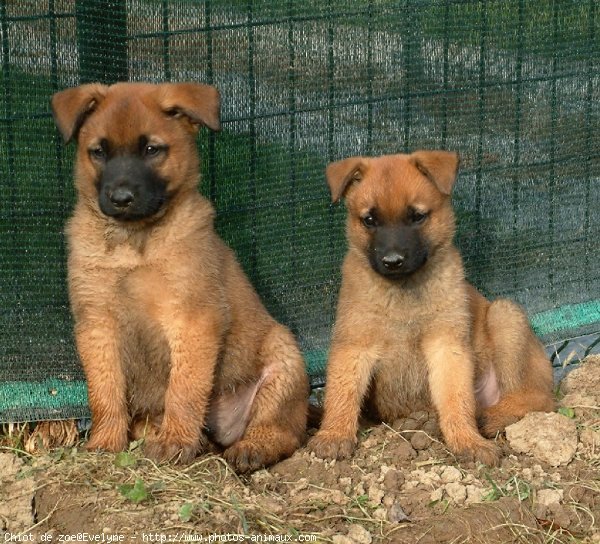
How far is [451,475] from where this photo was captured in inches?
261

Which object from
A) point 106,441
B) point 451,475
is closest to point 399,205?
point 451,475

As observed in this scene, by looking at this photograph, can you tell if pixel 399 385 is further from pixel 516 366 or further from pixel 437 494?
pixel 437 494

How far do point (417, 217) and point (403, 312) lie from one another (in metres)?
0.55

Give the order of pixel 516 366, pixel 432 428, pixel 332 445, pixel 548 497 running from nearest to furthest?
1. pixel 548 497
2. pixel 332 445
3. pixel 432 428
4. pixel 516 366

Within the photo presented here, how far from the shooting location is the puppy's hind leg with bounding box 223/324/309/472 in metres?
6.90

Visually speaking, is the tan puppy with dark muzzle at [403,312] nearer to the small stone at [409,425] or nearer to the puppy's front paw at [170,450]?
the small stone at [409,425]

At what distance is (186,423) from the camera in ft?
21.9

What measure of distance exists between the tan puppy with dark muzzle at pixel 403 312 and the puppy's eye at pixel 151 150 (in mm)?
1069

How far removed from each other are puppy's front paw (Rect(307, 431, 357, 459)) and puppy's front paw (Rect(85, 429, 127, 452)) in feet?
3.49

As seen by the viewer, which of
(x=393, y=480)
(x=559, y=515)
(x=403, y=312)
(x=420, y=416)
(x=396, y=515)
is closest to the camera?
(x=396, y=515)

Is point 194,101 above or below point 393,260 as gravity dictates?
above

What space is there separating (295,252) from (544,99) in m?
2.00

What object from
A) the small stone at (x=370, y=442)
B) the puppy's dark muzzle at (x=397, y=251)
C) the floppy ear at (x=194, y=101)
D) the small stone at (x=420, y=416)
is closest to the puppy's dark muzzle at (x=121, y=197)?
the floppy ear at (x=194, y=101)

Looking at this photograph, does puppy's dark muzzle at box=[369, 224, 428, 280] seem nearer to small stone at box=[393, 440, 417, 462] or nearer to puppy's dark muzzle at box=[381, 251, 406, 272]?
puppy's dark muzzle at box=[381, 251, 406, 272]
